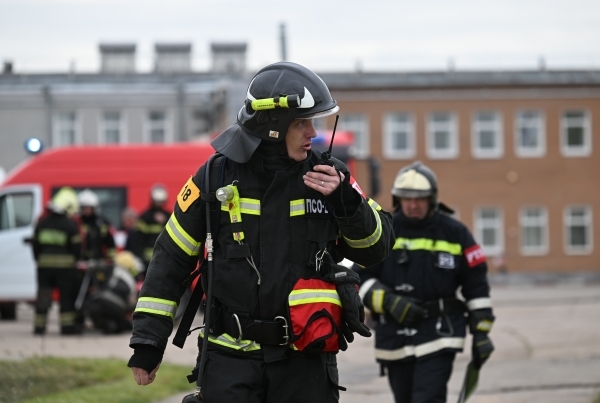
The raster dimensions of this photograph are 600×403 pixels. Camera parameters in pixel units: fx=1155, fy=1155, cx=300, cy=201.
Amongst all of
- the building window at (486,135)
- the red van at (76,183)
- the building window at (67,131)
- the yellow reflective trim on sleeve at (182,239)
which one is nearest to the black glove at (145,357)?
the yellow reflective trim on sleeve at (182,239)

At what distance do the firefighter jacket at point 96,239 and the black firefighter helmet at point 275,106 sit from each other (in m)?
11.5

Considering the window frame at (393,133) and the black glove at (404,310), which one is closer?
the black glove at (404,310)

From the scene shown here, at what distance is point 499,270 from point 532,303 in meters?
21.8

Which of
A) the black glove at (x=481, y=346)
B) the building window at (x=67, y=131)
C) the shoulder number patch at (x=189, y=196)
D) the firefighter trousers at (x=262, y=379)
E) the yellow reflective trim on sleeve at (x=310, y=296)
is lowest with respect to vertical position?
the black glove at (x=481, y=346)

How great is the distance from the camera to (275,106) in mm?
4586

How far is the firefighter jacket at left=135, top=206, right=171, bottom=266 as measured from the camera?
628 inches

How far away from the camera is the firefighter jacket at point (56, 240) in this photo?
1497cm

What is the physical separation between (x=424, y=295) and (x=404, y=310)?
20cm

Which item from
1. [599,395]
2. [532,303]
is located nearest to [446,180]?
[532,303]

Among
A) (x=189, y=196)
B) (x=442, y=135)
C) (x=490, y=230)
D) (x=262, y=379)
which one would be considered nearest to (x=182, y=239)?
(x=189, y=196)

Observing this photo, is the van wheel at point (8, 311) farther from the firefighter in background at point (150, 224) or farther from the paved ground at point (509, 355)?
the firefighter in background at point (150, 224)

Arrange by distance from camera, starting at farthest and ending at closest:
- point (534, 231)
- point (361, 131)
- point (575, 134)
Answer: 1. point (575, 134)
2. point (534, 231)
3. point (361, 131)

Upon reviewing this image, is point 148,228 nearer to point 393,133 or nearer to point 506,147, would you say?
point 393,133

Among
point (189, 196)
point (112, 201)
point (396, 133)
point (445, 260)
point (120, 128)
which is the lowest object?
point (445, 260)
